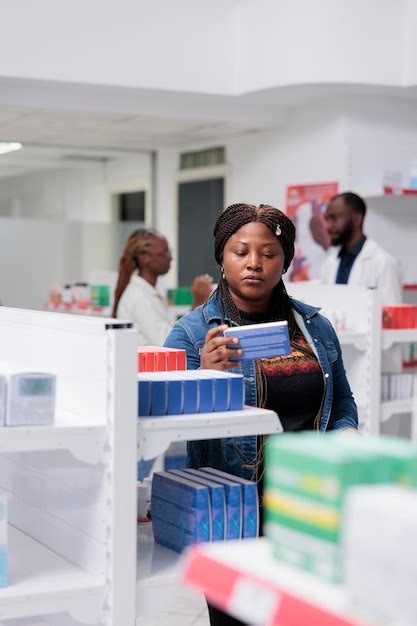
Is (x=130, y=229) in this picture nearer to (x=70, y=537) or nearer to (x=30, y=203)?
(x=30, y=203)

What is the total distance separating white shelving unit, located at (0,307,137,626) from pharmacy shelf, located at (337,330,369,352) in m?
2.82

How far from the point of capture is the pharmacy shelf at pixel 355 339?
18.1 feet

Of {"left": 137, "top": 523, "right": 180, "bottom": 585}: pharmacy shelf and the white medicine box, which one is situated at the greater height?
the white medicine box

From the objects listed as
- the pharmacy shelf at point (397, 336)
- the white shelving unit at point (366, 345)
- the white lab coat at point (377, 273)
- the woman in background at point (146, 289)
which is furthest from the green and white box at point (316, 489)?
the white lab coat at point (377, 273)

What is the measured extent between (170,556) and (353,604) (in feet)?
5.32

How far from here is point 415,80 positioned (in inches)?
322

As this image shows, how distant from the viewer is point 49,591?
261cm


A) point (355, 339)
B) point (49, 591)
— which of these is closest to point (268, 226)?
point (49, 591)

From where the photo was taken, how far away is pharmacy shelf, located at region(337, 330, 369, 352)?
18.1 ft

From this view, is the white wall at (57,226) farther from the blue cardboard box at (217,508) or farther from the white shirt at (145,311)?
the blue cardboard box at (217,508)

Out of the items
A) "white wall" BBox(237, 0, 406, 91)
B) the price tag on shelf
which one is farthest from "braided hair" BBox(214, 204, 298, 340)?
"white wall" BBox(237, 0, 406, 91)

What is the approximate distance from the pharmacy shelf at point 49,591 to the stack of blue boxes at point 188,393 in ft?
1.49

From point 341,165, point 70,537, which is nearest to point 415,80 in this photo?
point 341,165

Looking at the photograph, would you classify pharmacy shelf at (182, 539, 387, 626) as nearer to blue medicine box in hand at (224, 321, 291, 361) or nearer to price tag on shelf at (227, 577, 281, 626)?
price tag on shelf at (227, 577, 281, 626)
